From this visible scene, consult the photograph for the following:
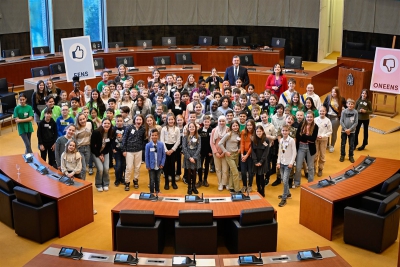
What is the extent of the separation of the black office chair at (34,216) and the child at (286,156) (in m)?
4.27

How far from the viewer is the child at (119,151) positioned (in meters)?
11.1

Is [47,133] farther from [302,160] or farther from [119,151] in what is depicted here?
[302,160]

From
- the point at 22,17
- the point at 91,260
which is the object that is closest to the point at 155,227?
the point at 91,260

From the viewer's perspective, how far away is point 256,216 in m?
8.56

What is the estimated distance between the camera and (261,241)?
867cm

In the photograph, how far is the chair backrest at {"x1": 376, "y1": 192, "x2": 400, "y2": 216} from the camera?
8781mm

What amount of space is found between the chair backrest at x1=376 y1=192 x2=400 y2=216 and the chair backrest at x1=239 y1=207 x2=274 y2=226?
1.76 m

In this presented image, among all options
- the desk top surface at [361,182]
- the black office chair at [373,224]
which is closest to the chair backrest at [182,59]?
the desk top surface at [361,182]

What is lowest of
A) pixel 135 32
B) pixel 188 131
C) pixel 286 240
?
pixel 286 240

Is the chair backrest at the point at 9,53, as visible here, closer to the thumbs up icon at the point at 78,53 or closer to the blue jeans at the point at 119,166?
the thumbs up icon at the point at 78,53

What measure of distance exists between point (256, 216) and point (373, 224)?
1959 millimetres

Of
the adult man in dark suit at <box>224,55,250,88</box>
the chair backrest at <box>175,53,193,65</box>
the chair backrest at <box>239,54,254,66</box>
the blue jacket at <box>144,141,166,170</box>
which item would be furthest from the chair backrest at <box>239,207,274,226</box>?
the chair backrest at <box>175,53,193,65</box>

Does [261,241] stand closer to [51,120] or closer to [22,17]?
[51,120]

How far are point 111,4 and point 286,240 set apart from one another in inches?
650
